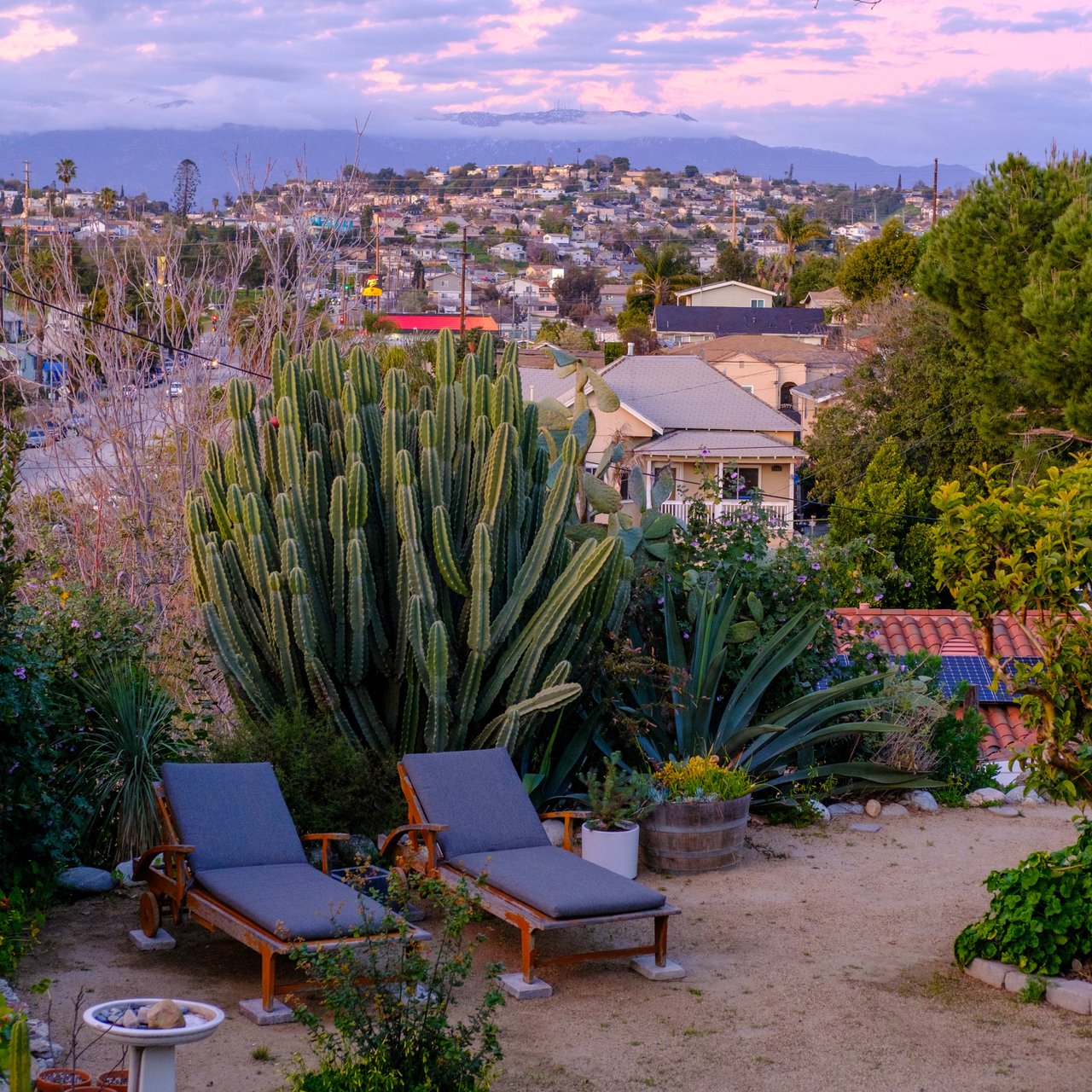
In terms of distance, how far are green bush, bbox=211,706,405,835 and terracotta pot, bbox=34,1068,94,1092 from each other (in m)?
3.43

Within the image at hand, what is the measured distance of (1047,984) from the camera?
227 inches

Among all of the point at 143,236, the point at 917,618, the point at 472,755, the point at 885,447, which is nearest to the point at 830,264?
the point at 885,447

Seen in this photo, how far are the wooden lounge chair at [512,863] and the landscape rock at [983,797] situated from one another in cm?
362

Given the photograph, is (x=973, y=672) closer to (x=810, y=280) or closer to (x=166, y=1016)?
(x=166, y=1016)

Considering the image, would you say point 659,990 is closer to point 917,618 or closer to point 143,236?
point 143,236

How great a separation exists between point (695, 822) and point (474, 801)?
158 cm

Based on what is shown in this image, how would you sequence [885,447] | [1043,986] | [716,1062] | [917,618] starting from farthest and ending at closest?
1. [885,447]
2. [917,618]
3. [1043,986]
4. [716,1062]

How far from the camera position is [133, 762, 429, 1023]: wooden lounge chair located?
211 inches

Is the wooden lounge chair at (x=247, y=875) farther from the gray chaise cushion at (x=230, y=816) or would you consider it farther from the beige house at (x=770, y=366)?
the beige house at (x=770, y=366)

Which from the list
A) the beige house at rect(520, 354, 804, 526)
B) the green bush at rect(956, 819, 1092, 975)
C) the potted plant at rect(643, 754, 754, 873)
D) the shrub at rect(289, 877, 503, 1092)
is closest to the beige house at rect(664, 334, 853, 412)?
the beige house at rect(520, 354, 804, 526)

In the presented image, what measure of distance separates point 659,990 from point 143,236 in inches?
370

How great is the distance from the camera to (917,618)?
61.1ft

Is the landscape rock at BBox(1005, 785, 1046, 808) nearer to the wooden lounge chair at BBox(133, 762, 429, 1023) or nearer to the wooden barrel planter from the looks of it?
the wooden barrel planter

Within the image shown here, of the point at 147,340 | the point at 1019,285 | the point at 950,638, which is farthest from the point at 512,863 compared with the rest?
the point at 1019,285
